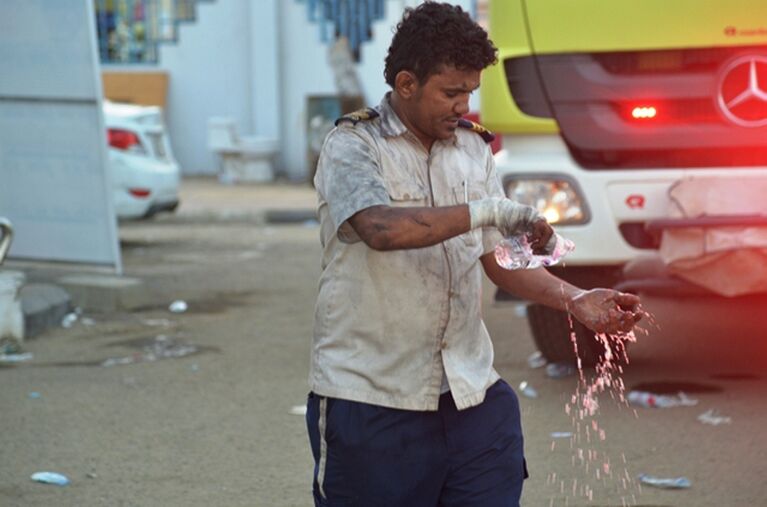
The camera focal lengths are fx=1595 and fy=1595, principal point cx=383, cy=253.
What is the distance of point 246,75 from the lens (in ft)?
102

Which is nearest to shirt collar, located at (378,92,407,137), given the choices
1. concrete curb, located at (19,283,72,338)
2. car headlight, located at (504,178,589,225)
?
car headlight, located at (504,178,589,225)

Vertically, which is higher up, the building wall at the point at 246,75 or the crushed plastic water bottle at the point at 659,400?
the crushed plastic water bottle at the point at 659,400

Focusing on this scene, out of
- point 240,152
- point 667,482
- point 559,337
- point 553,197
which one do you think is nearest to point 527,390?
point 559,337

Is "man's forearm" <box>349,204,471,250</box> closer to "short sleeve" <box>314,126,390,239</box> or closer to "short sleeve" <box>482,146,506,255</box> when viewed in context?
"short sleeve" <box>314,126,390,239</box>

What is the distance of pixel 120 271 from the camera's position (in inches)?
503

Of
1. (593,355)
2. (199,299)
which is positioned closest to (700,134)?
(593,355)

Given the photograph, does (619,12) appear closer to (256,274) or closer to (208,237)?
(256,274)

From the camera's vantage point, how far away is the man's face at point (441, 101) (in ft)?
12.4

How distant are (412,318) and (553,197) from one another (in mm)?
4055

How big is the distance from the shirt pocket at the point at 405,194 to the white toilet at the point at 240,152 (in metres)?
25.2

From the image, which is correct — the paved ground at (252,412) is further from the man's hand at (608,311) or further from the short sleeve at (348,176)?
the short sleeve at (348,176)

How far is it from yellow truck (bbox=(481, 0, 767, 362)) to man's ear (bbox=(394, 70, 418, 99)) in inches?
150

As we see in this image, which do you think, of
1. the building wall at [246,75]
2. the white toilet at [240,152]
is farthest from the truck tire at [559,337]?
the white toilet at [240,152]

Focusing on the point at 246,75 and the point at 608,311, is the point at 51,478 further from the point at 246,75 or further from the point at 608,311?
the point at 246,75
